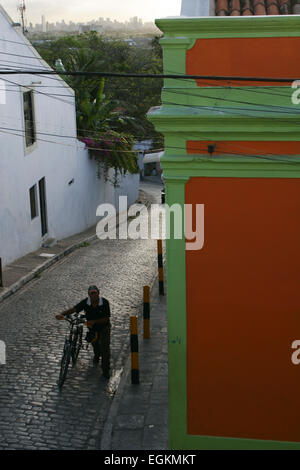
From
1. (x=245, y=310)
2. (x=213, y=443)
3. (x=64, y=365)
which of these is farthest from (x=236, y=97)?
(x=64, y=365)

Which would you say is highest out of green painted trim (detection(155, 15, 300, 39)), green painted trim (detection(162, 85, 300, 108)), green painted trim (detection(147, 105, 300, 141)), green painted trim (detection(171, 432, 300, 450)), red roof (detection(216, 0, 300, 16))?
red roof (detection(216, 0, 300, 16))

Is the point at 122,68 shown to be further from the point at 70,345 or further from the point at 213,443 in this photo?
the point at 213,443

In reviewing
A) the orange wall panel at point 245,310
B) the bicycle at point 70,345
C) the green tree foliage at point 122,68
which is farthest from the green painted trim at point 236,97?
the green tree foliage at point 122,68

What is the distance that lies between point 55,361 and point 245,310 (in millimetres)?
3929

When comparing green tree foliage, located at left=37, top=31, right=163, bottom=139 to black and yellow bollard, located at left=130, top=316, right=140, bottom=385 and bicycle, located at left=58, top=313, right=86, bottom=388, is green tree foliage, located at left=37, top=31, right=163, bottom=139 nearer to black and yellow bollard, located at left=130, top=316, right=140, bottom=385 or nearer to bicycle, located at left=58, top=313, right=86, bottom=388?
bicycle, located at left=58, top=313, right=86, bottom=388

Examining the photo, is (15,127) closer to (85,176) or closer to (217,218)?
(85,176)

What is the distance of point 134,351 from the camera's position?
8930 mm

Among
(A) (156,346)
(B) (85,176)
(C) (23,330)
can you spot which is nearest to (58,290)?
(C) (23,330)

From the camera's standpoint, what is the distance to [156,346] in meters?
10.5

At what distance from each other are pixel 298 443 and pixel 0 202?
963 centimetres

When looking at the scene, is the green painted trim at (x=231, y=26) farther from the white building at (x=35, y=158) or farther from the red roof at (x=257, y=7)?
the white building at (x=35, y=158)

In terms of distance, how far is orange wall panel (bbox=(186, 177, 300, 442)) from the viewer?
6621mm

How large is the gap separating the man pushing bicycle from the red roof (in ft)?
13.4

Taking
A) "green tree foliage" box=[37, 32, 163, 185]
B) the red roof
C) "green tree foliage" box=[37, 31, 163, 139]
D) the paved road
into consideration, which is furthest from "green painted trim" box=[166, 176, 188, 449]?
"green tree foliage" box=[37, 31, 163, 139]
